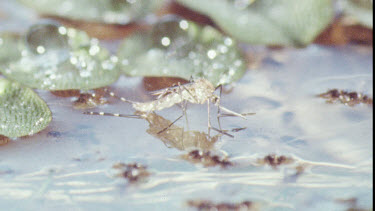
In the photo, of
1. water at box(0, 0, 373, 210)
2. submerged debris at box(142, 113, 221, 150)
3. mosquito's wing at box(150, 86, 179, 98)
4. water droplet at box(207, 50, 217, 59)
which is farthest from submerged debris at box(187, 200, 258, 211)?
water droplet at box(207, 50, 217, 59)

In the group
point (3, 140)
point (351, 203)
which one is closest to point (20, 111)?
point (3, 140)

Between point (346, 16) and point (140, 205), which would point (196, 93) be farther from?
point (346, 16)

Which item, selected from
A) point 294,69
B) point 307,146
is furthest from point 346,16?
point 307,146

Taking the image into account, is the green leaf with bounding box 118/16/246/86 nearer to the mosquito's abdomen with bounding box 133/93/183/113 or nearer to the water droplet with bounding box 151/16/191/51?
the water droplet with bounding box 151/16/191/51

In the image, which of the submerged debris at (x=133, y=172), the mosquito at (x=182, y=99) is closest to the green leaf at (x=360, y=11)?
the mosquito at (x=182, y=99)

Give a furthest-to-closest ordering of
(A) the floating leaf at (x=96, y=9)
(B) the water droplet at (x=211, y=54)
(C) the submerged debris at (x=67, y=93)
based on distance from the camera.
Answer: (A) the floating leaf at (x=96, y=9)
(B) the water droplet at (x=211, y=54)
(C) the submerged debris at (x=67, y=93)

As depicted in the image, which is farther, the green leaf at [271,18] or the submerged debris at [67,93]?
the green leaf at [271,18]

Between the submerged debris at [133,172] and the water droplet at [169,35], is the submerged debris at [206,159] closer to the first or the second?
the submerged debris at [133,172]
